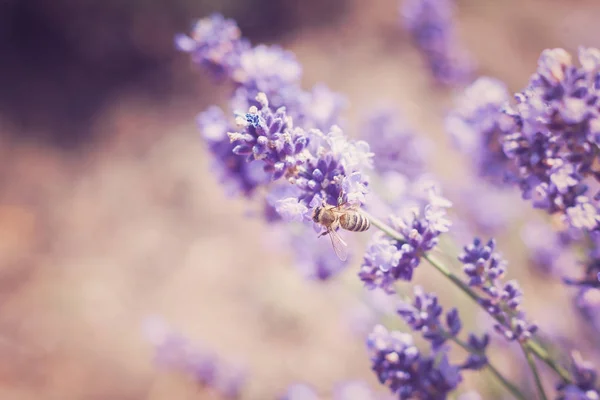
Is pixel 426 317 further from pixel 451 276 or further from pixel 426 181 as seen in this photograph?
pixel 426 181

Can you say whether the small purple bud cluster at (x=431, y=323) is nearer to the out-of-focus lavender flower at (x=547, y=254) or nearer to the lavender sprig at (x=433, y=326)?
the lavender sprig at (x=433, y=326)

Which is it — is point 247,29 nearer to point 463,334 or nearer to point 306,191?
point 463,334

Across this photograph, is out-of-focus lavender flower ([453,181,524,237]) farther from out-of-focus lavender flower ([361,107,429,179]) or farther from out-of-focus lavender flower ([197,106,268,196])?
out-of-focus lavender flower ([197,106,268,196])

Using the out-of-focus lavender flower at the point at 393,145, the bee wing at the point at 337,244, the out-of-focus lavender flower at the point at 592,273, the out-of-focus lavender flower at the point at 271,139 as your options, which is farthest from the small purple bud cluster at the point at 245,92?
the out-of-focus lavender flower at the point at 592,273

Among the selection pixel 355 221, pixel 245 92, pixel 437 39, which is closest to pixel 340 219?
pixel 355 221

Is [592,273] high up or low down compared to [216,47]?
down

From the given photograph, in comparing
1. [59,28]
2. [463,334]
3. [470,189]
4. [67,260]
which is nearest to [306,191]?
[470,189]

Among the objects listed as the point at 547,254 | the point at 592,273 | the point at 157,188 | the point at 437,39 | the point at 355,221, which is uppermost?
the point at 157,188
